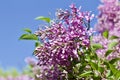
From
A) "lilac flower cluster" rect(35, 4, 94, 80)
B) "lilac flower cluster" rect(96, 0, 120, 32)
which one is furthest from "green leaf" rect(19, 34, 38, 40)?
"lilac flower cluster" rect(96, 0, 120, 32)

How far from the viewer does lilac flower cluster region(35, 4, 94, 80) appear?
10.6ft

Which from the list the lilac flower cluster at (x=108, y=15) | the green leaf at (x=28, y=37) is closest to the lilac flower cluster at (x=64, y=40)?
the green leaf at (x=28, y=37)

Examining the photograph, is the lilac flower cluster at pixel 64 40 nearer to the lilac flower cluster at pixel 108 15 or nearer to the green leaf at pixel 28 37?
the green leaf at pixel 28 37

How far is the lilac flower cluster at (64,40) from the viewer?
10.6ft

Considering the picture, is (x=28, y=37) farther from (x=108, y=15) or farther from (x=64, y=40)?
(x=108, y=15)

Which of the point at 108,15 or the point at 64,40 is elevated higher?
the point at 108,15

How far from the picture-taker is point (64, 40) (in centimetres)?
323

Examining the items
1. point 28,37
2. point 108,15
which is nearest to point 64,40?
point 28,37

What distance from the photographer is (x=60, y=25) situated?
129 inches

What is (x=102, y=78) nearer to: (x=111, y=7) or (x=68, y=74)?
(x=68, y=74)

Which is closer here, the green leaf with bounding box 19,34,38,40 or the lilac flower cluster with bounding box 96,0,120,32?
the green leaf with bounding box 19,34,38,40

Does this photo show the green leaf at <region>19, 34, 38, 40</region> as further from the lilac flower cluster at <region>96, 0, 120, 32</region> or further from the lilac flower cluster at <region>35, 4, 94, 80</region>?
the lilac flower cluster at <region>96, 0, 120, 32</region>

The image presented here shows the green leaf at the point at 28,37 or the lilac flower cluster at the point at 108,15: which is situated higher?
the lilac flower cluster at the point at 108,15

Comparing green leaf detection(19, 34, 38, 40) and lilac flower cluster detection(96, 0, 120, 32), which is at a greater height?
lilac flower cluster detection(96, 0, 120, 32)
